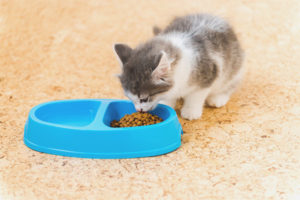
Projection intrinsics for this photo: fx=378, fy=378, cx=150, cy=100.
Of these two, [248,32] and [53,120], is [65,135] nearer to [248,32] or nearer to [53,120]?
[53,120]

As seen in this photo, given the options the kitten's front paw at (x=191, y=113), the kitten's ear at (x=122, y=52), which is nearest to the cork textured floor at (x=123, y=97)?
the kitten's front paw at (x=191, y=113)

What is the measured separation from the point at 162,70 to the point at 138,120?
382 millimetres

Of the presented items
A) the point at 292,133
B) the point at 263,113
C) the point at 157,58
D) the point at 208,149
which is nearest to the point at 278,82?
the point at 263,113

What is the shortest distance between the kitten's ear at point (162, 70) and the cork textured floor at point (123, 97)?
49cm

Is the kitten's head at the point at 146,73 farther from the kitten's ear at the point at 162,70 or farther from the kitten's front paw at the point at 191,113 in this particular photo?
the kitten's front paw at the point at 191,113

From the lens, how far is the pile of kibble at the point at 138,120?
8.30ft

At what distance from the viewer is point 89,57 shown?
4090 mm

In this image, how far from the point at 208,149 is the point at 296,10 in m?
2.93

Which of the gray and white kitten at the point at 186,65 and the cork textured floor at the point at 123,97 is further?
the gray and white kitten at the point at 186,65

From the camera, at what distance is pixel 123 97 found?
338 centimetres

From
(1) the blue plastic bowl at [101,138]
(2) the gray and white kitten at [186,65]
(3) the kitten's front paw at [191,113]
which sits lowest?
(3) the kitten's front paw at [191,113]

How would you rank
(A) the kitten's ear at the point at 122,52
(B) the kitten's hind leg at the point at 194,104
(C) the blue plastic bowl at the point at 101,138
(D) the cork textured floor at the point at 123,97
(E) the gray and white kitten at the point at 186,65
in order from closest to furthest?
(D) the cork textured floor at the point at 123,97, (C) the blue plastic bowl at the point at 101,138, (E) the gray and white kitten at the point at 186,65, (A) the kitten's ear at the point at 122,52, (B) the kitten's hind leg at the point at 194,104

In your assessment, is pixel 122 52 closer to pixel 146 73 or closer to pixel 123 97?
pixel 146 73


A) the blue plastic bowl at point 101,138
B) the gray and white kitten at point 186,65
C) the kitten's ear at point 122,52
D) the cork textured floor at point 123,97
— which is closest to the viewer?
the cork textured floor at point 123,97
